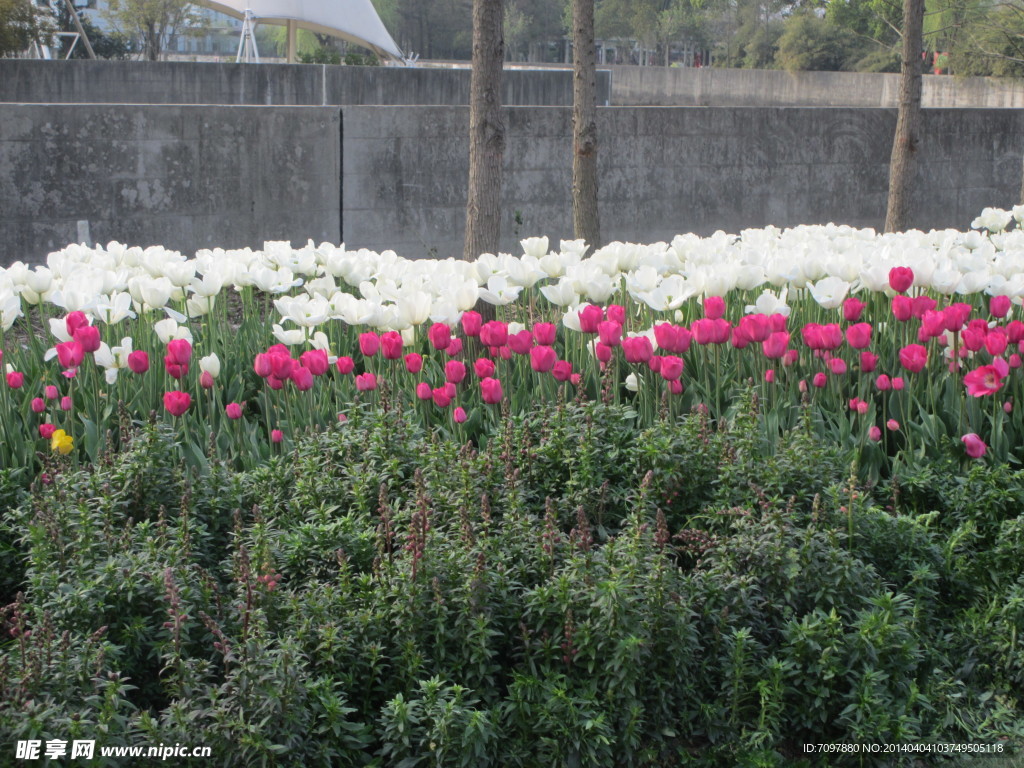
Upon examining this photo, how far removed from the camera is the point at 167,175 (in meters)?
10.2

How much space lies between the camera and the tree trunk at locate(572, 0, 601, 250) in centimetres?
838

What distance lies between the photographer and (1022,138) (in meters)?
15.3

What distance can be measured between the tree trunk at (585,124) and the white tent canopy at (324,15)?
24523 mm

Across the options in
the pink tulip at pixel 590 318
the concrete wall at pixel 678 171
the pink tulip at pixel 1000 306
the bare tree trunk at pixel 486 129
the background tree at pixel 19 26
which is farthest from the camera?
the background tree at pixel 19 26

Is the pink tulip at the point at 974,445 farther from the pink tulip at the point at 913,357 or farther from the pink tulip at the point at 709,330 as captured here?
the pink tulip at the point at 709,330

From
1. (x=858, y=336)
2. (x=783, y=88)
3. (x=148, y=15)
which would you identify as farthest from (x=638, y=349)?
(x=783, y=88)

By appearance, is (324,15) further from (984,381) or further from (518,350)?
(984,381)

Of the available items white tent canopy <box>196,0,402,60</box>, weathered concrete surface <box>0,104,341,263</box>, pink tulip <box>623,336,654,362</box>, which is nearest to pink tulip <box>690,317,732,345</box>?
pink tulip <box>623,336,654,362</box>

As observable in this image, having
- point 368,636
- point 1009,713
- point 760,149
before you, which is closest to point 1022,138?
point 760,149

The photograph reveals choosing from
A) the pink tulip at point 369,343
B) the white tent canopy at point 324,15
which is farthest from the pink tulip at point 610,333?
the white tent canopy at point 324,15

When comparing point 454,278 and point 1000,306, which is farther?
point 454,278

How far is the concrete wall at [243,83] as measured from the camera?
2391 cm

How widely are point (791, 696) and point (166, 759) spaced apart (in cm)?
157

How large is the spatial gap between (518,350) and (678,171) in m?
9.68
